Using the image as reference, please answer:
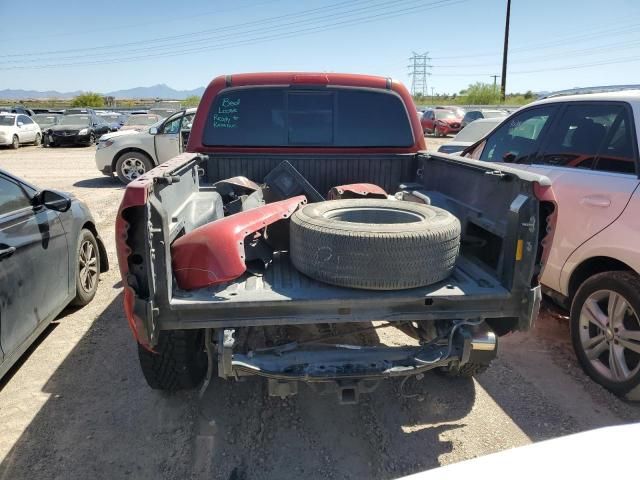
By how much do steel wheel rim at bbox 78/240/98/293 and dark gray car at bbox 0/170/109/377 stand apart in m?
0.01

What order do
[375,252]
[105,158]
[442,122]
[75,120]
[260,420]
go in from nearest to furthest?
[375,252], [260,420], [105,158], [75,120], [442,122]

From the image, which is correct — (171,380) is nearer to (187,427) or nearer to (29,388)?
(187,427)

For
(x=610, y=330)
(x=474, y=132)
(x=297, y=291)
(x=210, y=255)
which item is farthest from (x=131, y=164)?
(x=610, y=330)

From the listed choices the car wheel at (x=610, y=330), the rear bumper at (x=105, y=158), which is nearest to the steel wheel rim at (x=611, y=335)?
the car wheel at (x=610, y=330)

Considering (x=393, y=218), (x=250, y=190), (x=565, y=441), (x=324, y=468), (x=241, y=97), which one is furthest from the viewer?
(x=241, y=97)

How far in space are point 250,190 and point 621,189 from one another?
105 inches

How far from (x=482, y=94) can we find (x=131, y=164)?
48.3m

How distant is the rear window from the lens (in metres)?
4.10

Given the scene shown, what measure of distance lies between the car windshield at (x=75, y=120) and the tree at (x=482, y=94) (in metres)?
39.0

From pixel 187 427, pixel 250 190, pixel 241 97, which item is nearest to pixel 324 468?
pixel 187 427

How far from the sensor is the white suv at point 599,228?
3238 millimetres

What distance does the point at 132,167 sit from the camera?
39.0 feet

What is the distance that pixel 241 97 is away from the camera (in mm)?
4074

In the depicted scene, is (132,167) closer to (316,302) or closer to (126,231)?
(126,231)
